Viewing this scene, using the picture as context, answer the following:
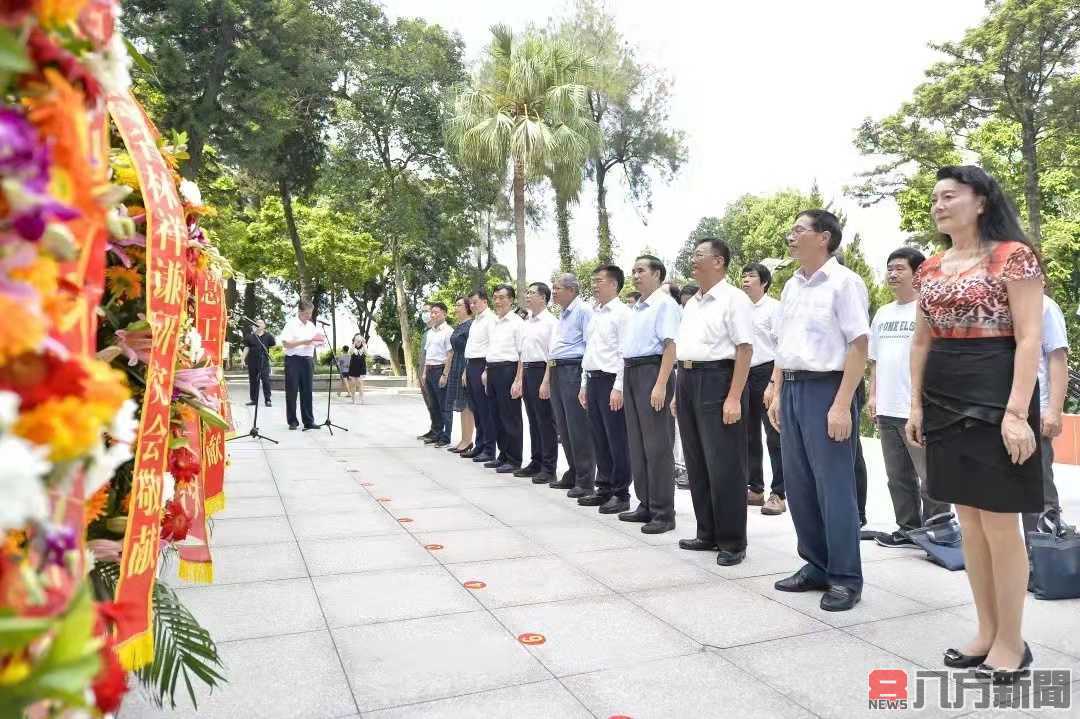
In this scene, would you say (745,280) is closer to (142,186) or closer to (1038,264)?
(1038,264)

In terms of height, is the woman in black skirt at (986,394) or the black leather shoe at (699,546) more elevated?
the woman in black skirt at (986,394)

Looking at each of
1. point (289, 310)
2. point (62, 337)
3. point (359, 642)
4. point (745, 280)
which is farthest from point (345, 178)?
point (62, 337)

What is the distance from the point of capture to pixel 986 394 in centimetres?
262

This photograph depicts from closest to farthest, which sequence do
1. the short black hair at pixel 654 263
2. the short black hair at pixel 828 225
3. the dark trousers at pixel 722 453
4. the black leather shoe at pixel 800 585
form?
1. the short black hair at pixel 828 225
2. the black leather shoe at pixel 800 585
3. the dark trousers at pixel 722 453
4. the short black hair at pixel 654 263

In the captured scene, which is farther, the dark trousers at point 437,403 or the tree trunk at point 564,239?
the tree trunk at point 564,239

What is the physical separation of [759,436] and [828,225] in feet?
9.35

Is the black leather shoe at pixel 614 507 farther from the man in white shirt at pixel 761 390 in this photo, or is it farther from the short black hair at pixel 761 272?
the short black hair at pixel 761 272

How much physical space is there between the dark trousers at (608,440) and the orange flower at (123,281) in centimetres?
391

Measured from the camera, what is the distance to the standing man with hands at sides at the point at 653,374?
489cm

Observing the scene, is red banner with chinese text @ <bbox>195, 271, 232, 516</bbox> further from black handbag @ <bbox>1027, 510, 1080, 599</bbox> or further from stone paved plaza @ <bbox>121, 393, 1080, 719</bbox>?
black handbag @ <bbox>1027, 510, 1080, 599</bbox>

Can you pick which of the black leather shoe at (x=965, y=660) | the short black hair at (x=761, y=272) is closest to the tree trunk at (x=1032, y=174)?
the short black hair at (x=761, y=272)

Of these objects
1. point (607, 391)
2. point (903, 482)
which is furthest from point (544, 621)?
point (607, 391)

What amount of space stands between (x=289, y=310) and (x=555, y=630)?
1120 inches

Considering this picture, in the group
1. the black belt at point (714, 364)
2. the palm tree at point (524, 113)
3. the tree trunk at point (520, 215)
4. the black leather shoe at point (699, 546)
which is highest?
the palm tree at point (524, 113)
